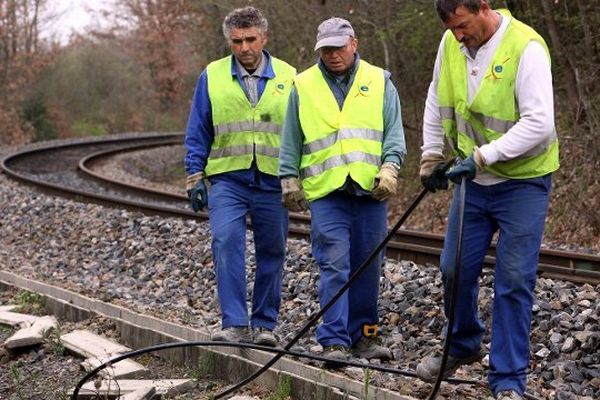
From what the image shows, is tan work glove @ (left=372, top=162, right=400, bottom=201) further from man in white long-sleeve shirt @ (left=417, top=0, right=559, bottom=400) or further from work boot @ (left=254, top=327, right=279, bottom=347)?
work boot @ (left=254, top=327, right=279, bottom=347)

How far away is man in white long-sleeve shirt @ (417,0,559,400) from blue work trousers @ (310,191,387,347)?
877mm

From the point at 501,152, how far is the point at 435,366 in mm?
1299

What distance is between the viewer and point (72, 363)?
6.48 m

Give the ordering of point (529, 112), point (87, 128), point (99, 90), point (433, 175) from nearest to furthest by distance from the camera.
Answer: point (529, 112) < point (433, 175) < point (87, 128) < point (99, 90)

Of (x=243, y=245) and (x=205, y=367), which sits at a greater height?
(x=243, y=245)

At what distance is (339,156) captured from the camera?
5855 mm

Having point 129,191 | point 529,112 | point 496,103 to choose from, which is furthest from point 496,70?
point 129,191

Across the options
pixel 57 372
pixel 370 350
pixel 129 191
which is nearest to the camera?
pixel 370 350

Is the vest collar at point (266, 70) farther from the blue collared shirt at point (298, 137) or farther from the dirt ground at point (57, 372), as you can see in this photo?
the dirt ground at point (57, 372)

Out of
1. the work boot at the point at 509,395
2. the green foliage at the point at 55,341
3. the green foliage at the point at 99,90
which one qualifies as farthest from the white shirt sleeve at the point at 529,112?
A: the green foliage at the point at 99,90

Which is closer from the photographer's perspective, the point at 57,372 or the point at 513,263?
the point at 513,263

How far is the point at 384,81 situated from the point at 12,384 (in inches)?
113

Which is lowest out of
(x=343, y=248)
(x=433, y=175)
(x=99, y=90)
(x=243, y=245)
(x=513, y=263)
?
(x=99, y=90)

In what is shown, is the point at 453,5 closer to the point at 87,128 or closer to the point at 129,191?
the point at 129,191
